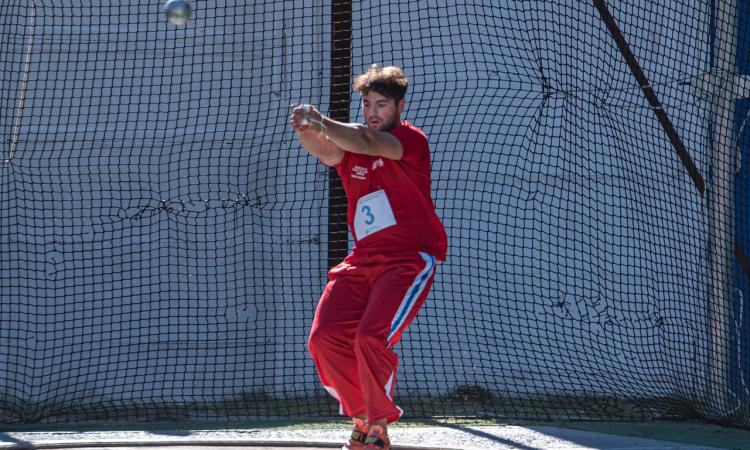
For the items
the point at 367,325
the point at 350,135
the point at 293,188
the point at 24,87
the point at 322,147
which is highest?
the point at 350,135

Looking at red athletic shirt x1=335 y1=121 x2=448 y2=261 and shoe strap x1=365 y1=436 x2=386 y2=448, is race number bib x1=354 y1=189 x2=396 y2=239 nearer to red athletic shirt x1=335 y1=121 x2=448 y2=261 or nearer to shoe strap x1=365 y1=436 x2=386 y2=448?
red athletic shirt x1=335 y1=121 x2=448 y2=261

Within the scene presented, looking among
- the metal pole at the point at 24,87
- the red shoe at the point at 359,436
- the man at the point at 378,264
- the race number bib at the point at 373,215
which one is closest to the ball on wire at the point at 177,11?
the metal pole at the point at 24,87

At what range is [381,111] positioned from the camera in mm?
4398

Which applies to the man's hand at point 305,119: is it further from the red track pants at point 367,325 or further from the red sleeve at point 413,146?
the red track pants at point 367,325

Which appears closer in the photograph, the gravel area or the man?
the man

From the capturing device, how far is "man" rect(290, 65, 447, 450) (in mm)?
4227

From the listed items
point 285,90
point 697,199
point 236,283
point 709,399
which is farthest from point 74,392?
point 697,199

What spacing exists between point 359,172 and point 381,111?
28cm

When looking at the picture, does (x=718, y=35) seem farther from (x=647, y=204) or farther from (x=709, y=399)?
(x=709, y=399)

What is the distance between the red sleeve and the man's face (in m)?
0.05

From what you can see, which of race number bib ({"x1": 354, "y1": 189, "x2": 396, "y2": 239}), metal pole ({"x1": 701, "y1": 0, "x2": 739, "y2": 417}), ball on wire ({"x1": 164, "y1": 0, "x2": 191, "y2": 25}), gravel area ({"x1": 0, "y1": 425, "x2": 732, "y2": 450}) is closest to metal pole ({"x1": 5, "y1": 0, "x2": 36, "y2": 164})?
ball on wire ({"x1": 164, "y1": 0, "x2": 191, "y2": 25})

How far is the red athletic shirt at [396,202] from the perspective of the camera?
4.34m

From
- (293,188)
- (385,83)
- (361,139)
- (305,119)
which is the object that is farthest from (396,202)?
(293,188)

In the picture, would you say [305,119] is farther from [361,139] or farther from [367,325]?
[367,325]
